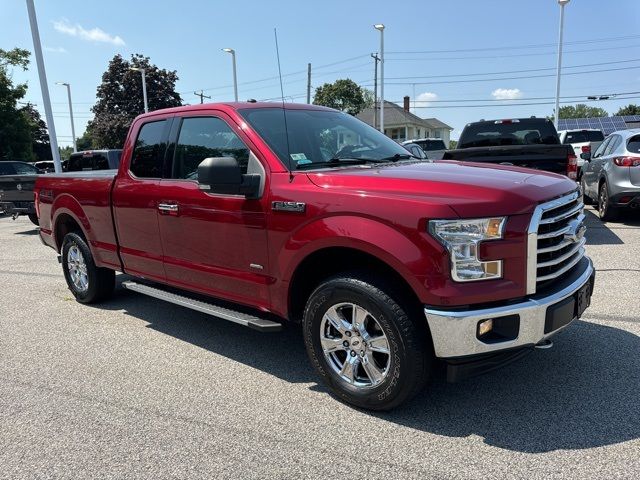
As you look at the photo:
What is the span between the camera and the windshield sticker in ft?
12.5

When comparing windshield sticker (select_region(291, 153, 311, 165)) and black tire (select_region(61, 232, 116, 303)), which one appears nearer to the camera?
windshield sticker (select_region(291, 153, 311, 165))

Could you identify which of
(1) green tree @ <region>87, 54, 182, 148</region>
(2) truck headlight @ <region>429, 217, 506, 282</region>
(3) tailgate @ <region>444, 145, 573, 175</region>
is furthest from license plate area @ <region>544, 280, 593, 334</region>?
(1) green tree @ <region>87, 54, 182, 148</region>

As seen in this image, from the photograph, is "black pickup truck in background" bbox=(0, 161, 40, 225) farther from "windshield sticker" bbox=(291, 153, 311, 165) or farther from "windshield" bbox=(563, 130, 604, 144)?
"windshield" bbox=(563, 130, 604, 144)

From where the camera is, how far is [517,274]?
2.89 metres

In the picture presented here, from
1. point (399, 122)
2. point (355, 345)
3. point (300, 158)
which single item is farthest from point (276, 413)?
point (399, 122)

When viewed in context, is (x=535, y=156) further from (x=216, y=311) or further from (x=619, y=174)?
(x=216, y=311)

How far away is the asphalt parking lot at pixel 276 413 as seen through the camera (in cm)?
279

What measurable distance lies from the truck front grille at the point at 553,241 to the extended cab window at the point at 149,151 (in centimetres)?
321

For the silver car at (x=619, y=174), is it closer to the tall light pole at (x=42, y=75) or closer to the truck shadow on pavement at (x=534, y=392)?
the truck shadow on pavement at (x=534, y=392)

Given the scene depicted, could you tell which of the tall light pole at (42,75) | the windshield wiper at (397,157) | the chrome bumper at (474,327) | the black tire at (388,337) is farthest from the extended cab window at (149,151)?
the tall light pole at (42,75)

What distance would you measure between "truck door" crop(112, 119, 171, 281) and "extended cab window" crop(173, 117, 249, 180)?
0.25 metres

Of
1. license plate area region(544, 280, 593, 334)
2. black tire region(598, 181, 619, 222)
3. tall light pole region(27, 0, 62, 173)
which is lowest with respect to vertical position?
black tire region(598, 181, 619, 222)

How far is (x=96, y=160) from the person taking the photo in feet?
42.7

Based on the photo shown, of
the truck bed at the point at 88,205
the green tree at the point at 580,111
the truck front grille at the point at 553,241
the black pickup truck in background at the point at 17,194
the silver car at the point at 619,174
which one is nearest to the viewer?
the truck front grille at the point at 553,241
